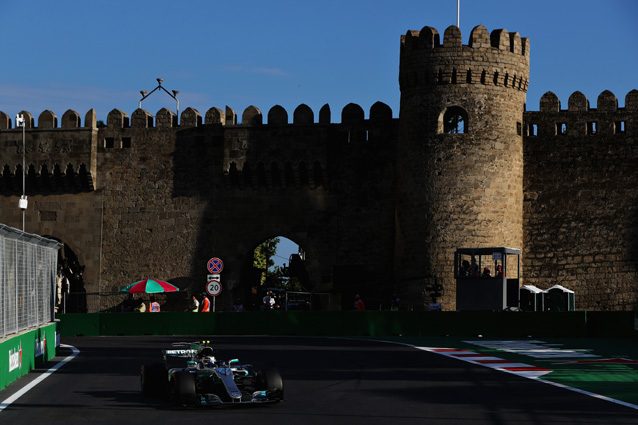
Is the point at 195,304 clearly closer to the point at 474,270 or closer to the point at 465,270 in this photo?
the point at 465,270

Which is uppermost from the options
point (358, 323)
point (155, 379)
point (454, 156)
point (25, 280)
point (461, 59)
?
point (461, 59)

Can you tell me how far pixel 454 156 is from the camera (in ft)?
151

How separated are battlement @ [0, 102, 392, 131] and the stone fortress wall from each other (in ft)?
0.20

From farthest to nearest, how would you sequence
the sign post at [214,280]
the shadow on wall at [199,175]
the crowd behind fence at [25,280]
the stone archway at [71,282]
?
the stone archway at [71,282], the shadow on wall at [199,175], the sign post at [214,280], the crowd behind fence at [25,280]

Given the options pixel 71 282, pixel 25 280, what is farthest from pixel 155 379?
pixel 71 282

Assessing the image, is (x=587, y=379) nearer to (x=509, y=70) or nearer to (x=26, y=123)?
(x=509, y=70)

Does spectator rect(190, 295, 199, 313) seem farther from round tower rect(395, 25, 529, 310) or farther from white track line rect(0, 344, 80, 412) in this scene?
white track line rect(0, 344, 80, 412)

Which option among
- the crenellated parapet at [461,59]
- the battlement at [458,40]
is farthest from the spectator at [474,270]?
the battlement at [458,40]

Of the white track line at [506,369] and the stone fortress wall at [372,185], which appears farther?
the stone fortress wall at [372,185]

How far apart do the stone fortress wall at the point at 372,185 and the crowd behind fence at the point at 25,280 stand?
864 inches

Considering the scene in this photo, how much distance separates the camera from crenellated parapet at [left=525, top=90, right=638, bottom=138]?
47.3m

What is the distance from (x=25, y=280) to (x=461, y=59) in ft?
88.3

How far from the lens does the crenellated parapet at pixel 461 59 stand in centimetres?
4647

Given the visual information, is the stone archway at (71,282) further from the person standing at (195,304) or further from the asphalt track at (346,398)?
the asphalt track at (346,398)
